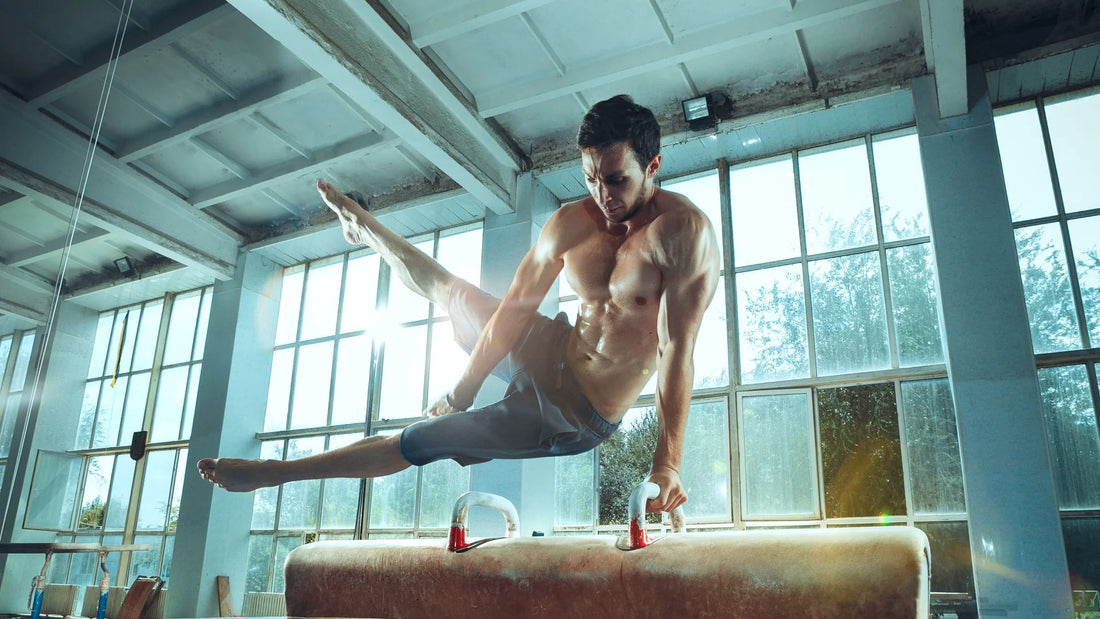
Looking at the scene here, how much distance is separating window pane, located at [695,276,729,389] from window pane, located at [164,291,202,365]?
464 centimetres

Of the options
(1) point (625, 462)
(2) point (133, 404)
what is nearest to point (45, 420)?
(2) point (133, 404)

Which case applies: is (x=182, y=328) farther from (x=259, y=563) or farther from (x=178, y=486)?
(x=259, y=563)

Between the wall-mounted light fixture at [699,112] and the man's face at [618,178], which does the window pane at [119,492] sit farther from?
the wall-mounted light fixture at [699,112]

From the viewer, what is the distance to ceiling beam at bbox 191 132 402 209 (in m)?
7.59

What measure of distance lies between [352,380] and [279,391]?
1316 millimetres

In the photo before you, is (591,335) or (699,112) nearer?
(591,335)

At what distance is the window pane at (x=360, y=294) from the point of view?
30.2 ft

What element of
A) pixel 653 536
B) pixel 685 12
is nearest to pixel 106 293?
pixel 653 536

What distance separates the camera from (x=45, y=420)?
9.05ft

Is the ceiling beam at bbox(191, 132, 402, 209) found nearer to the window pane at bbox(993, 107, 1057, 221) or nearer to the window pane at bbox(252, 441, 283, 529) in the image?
the window pane at bbox(252, 441, 283, 529)

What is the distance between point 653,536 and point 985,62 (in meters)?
6.19

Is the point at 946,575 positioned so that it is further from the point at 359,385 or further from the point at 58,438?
the point at 359,385

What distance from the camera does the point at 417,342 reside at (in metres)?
8.70

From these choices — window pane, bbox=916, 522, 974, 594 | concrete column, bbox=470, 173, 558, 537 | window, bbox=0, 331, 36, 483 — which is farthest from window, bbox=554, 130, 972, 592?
window, bbox=0, 331, 36, 483
